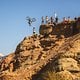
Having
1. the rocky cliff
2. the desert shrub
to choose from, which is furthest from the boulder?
the desert shrub

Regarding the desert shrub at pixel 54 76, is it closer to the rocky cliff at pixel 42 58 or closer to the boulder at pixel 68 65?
the rocky cliff at pixel 42 58

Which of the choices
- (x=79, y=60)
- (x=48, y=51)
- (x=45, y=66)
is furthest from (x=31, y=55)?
(x=79, y=60)

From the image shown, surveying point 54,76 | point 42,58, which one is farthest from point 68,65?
point 42,58

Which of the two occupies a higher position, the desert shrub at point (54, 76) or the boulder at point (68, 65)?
the boulder at point (68, 65)

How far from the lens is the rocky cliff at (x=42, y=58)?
46638 mm

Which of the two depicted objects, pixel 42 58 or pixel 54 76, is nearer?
pixel 54 76

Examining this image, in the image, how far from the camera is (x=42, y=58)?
5444cm

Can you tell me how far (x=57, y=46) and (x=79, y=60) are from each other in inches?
340

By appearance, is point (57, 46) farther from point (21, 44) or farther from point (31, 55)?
point (21, 44)

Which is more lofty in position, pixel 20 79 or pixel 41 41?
pixel 41 41

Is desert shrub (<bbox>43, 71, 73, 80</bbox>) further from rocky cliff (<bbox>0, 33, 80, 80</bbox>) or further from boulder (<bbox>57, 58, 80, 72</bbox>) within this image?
boulder (<bbox>57, 58, 80, 72</bbox>)

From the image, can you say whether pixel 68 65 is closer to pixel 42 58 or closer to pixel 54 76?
pixel 54 76

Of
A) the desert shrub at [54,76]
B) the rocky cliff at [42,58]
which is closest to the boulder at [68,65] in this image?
the rocky cliff at [42,58]

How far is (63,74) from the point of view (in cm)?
4516
